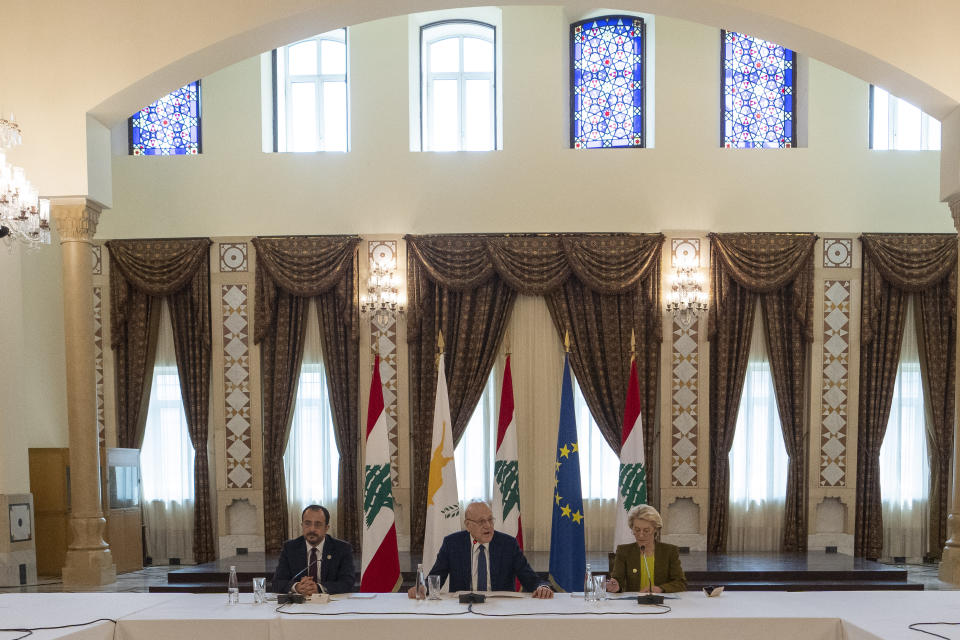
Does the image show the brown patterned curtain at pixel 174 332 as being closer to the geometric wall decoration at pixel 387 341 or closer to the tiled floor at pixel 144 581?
the tiled floor at pixel 144 581

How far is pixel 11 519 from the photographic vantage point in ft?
28.7

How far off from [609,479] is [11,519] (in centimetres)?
669

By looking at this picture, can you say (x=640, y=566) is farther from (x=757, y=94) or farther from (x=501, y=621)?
(x=757, y=94)

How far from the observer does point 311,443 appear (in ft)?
37.3

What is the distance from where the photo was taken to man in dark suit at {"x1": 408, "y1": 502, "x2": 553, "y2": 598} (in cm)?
602

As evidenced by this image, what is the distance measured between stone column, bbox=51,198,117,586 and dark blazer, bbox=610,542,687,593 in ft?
15.7

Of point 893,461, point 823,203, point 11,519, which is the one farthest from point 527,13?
point 11,519

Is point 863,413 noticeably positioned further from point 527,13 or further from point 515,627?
point 515,627

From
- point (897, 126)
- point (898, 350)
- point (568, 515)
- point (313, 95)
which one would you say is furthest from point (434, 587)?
point (897, 126)

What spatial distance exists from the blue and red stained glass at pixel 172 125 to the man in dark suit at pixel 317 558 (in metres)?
7.13

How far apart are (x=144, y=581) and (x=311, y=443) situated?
2.55m

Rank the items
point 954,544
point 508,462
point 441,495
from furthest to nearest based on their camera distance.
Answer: point 508,462 < point 441,495 < point 954,544

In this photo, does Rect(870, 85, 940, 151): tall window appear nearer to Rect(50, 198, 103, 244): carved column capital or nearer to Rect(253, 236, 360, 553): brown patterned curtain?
Rect(253, 236, 360, 553): brown patterned curtain

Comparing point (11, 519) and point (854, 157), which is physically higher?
point (854, 157)
